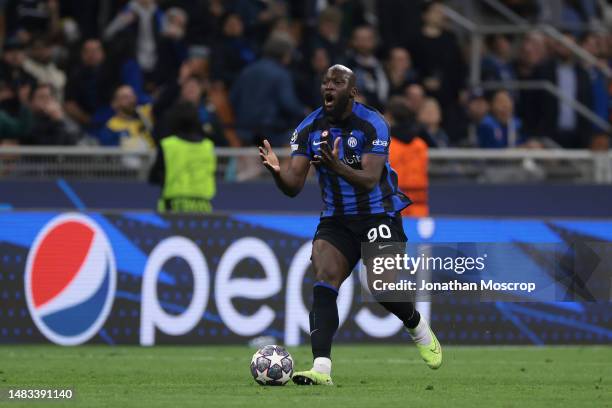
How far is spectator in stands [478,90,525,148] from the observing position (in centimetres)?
1931

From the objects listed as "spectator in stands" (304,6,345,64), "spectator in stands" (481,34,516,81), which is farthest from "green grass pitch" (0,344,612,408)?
"spectator in stands" (481,34,516,81)

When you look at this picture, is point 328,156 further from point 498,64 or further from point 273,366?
point 498,64

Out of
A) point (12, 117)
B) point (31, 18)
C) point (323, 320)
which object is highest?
point (31, 18)

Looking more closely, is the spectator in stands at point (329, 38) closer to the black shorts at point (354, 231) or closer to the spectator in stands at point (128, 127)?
the spectator in stands at point (128, 127)

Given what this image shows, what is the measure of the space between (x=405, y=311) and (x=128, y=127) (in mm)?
7753

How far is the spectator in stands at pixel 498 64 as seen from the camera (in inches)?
853

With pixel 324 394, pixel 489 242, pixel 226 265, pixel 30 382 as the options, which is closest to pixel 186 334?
pixel 226 265

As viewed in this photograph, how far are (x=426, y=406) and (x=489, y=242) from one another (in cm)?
605

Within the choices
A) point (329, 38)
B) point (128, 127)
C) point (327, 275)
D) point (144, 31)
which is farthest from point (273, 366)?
point (144, 31)

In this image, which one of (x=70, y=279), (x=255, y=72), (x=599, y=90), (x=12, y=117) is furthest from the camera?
(x=599, y=90)

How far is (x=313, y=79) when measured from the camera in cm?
1922

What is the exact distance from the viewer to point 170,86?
59.1ft

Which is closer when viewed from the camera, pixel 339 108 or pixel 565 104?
pixel 339 108

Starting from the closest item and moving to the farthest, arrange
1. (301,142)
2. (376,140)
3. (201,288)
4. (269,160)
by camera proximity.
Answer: (269,160) → (376,140) → (301,142) → (201,288)
